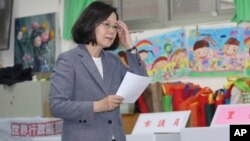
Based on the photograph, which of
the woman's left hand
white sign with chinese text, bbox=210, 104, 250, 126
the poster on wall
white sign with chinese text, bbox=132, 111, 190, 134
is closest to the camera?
the woman's left hand

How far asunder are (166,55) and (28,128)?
1319 millimetres

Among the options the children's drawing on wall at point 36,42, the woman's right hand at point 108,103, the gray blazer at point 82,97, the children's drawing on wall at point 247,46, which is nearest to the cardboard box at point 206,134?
the children's drawing on wall at point 247,46

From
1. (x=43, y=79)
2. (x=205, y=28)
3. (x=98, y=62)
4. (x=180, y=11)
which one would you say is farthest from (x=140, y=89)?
(x=43, y=79)

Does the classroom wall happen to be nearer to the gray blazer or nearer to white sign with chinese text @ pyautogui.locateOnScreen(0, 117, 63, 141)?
white sign with chinese text @ pyautogui.locateOnScreen(0, 117, 63, 141)

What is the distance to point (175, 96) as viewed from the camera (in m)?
3.52

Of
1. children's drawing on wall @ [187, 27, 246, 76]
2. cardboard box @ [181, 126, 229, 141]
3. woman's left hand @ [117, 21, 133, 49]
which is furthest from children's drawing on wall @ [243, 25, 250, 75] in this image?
woman's left hand @ [117, 21, 133, 49]

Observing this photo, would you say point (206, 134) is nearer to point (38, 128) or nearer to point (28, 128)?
point (38, 128)

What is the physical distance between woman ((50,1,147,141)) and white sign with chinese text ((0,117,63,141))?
2.16 m

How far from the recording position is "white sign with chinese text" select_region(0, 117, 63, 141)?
3.83 m

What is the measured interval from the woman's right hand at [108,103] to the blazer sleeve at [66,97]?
0.02 metres

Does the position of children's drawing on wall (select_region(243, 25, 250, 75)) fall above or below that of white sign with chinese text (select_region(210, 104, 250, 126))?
above

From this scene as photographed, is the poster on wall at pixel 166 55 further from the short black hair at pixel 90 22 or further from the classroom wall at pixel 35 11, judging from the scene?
the short black hair at pixel 90 22

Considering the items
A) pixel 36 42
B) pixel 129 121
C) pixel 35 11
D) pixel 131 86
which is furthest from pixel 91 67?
pixel 35 11

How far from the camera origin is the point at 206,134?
2.91m
